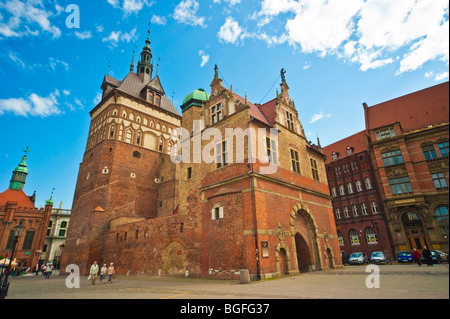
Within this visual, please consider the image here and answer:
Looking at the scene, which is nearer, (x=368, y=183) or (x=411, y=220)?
(x=411, y=220)

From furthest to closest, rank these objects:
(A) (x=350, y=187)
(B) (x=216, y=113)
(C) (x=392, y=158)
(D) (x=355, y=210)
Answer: (A) (x=350, y=187) → (D) (x=355, y=210) → (C) (x=392, y=158) → (B) (x=216, y=113)

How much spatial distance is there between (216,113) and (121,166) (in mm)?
17933

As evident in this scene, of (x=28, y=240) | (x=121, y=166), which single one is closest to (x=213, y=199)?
(x=121, y=166)

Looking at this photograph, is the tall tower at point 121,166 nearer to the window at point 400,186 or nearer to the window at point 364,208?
the window at point 400,186

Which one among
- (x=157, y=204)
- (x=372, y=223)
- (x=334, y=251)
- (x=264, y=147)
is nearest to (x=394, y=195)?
(x=372, y=223)

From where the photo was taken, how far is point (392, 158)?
1194 inches

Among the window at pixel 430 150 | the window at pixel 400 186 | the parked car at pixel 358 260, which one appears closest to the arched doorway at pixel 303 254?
the window at pixel 430 150

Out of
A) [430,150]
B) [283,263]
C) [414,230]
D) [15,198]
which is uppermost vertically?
[15,198]

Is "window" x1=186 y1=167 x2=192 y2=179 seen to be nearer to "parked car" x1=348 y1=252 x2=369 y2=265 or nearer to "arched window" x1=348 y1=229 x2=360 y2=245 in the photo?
"parked car" x1=348 y1=252 x2=369 y2=265

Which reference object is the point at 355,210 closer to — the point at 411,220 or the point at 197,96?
the point at 411,220

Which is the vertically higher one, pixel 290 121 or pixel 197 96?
pixel 197 96

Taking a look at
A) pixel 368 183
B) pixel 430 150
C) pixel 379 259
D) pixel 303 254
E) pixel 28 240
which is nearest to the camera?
pixel 430 150

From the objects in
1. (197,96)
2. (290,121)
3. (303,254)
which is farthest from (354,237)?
(197,96)

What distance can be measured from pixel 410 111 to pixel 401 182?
9.05m
